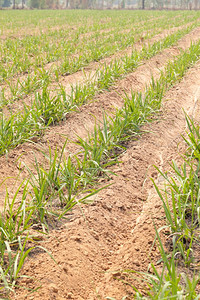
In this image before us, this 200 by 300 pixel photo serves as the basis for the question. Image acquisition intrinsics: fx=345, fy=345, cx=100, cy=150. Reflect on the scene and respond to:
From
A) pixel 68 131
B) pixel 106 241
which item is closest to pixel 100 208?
pixel 106 241

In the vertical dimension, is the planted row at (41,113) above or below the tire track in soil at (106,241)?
above

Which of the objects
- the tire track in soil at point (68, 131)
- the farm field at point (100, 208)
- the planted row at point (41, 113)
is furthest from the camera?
the planted row at point (41, 113)

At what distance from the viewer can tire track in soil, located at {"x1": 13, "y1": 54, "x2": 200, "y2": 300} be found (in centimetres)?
211

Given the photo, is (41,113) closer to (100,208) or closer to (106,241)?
(100,208)

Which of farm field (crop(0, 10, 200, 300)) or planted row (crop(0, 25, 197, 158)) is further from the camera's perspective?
planted row (crop(0, 25, 197, 158))

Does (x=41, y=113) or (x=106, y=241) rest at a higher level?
(x=41, y=113)

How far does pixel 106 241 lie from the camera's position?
261cm

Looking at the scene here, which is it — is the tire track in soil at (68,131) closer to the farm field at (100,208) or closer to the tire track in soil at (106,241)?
the farm field at (100,208)

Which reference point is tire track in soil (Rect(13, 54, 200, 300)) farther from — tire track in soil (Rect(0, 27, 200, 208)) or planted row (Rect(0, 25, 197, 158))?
planted row (Rect(0, 25, 197, 158))

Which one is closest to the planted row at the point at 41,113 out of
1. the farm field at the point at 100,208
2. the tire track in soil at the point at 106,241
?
the farm field at the point at 100,208

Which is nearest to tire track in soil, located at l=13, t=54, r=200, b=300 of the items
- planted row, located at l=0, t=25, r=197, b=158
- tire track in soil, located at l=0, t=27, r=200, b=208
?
tire track in soil, located at l=0, t=27, r=200, b=208

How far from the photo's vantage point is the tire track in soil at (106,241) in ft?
6.93

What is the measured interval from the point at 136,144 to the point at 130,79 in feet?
9.34

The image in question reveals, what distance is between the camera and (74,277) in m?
2.18
